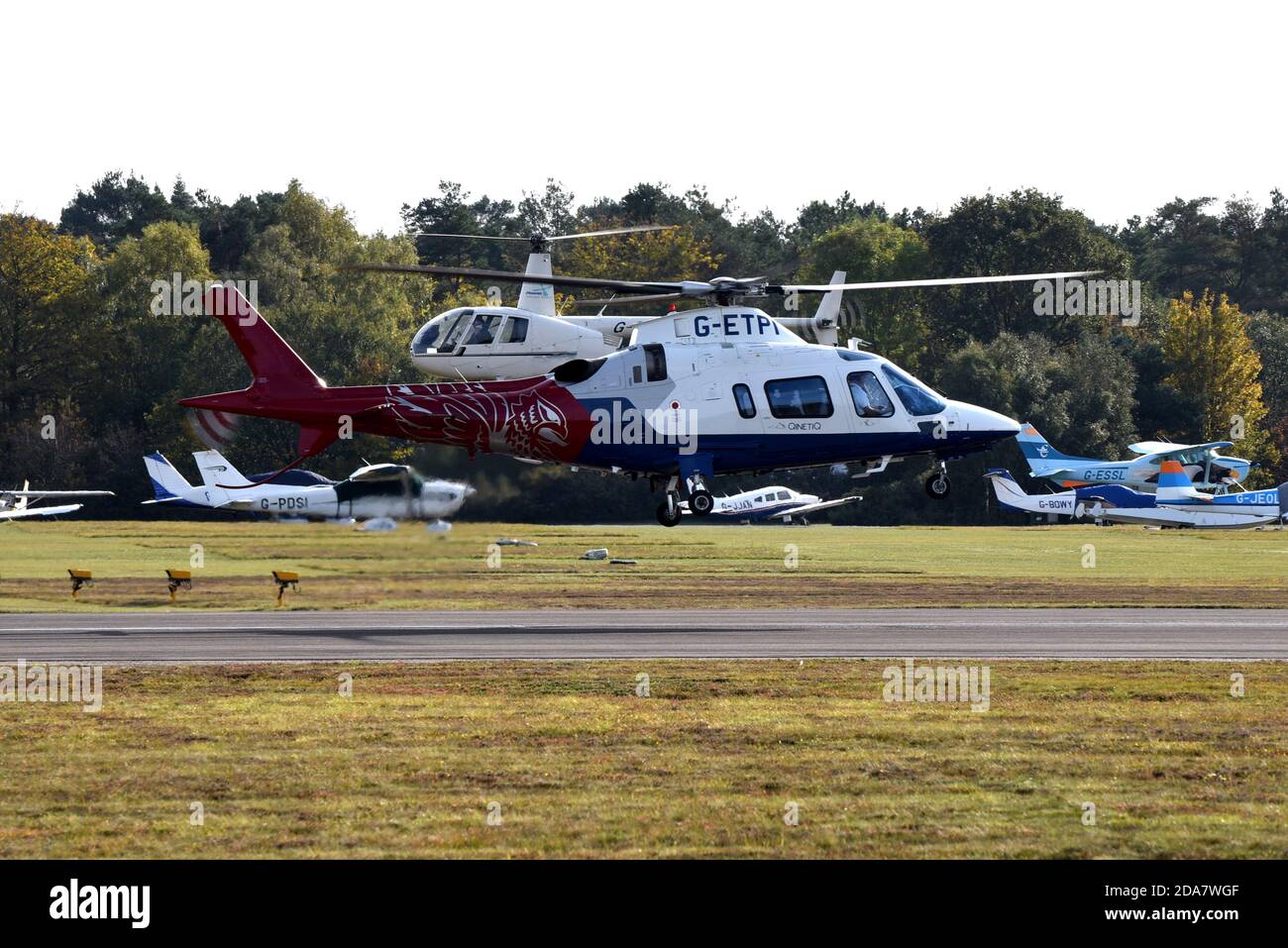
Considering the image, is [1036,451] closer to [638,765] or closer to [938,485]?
[938,485]

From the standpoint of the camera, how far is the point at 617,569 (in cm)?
5850

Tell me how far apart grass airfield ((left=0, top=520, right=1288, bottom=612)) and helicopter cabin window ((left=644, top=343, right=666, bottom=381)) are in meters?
6.17

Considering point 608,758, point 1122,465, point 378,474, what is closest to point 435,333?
point 378,474

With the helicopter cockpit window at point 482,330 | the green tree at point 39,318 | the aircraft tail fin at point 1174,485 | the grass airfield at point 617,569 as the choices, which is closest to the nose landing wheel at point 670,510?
the grass airfield at point 617,569

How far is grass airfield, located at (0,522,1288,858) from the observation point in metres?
18.4

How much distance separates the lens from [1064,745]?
23.8m

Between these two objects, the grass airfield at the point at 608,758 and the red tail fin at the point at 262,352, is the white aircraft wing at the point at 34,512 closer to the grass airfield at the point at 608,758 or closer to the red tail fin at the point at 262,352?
the red tail fin at the point at 262,352

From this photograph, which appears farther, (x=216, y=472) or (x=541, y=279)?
(x=216, y=472)

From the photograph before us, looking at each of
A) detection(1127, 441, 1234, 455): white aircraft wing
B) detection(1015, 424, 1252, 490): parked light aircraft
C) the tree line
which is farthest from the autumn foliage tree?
detection(1127, 441, 1234, 455): white aircraft wing

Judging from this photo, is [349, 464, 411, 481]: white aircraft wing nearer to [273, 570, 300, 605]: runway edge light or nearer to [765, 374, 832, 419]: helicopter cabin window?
[273, 570, 300, 605]: runway edge light

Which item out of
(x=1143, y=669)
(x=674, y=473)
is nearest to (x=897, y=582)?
(x=674, y=473)

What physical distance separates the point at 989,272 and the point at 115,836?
336 feet

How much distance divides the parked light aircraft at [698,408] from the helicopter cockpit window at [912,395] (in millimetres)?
34

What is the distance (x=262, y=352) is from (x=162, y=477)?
1452 inches
